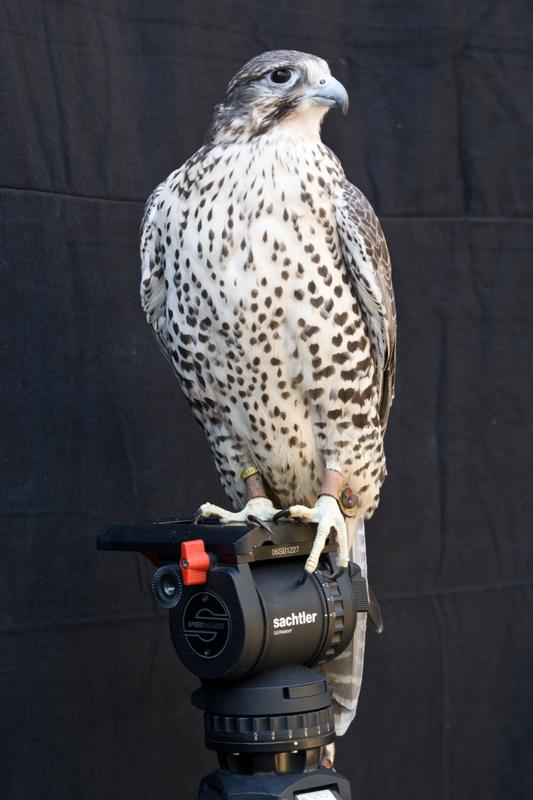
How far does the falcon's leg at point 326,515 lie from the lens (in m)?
1.70

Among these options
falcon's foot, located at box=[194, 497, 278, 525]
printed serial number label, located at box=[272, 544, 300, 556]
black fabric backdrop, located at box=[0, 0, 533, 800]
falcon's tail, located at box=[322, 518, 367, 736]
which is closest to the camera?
printed serial number label, located at box=[272, 544, 300, 556]

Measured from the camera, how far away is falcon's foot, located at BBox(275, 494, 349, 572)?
67.4 inches

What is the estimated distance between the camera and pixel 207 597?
60.1 inches

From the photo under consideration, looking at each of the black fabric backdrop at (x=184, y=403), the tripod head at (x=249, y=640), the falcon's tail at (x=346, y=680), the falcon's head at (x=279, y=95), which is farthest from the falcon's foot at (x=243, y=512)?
the falcon's head at (x=279, y=95)

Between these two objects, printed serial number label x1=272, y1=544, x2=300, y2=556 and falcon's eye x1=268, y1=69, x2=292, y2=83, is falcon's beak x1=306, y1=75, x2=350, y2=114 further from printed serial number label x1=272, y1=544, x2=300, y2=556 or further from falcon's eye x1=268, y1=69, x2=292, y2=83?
printed serial number label x1=272, y1=544, x2=300, y2=556

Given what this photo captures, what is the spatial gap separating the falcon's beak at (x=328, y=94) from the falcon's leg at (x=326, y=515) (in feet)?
2.06

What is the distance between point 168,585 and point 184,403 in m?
1.03

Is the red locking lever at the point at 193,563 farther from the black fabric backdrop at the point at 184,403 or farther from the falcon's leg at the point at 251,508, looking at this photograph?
the black fabric backdrop at the point at 184,403

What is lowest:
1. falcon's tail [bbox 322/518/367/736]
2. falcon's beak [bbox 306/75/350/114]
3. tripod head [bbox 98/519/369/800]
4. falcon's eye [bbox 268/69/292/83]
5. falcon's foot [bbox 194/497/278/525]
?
falcon's tail [bbox 322/518/367/736]

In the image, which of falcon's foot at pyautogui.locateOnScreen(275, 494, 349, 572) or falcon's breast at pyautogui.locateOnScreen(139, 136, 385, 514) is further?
falcon's breast at pyautogui.locateOnScreen(139, 136, 385, 514)

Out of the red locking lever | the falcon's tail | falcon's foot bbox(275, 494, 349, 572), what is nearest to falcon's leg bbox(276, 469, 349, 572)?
falcon's foot bbox(275, 494, 349, 572)

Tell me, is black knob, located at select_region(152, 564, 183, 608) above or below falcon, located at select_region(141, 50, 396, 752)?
below

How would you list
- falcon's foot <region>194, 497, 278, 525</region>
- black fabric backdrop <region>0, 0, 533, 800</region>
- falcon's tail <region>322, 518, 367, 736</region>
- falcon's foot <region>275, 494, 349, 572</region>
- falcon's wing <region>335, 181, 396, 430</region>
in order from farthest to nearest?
black fabric backdrop <region>0, 0, 533, 800</region> → falcon's tail <region>322, 518, 367, 736</region> → falcon's wing <region>335, 181, 396, 430</region> → falcon's foot <region>194, 497, 278, 525</region> → falcon's foot <region>275, 494, 349, 572</region>

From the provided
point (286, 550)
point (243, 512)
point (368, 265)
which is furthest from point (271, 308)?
point (286, 550)
